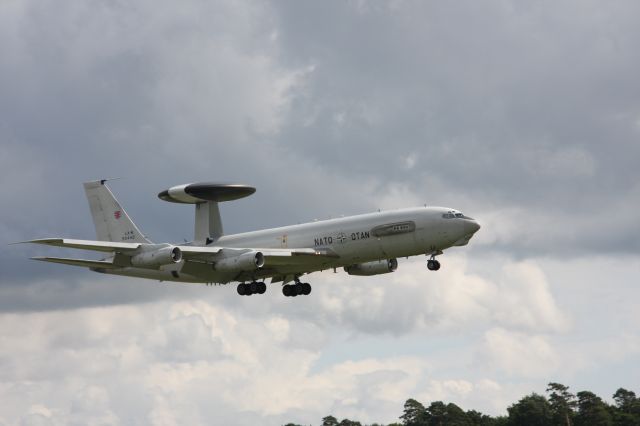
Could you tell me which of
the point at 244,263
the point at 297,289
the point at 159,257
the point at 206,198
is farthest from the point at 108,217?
the point at 244,263

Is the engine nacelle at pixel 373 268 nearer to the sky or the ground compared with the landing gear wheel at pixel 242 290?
nearer to the sky

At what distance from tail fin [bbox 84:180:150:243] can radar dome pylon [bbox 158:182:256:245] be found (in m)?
5.46

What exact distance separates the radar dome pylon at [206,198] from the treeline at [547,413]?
7123 cm

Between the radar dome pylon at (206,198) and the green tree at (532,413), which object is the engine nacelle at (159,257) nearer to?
the radar dome pylon at (206,198)

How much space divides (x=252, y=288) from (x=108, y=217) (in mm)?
17645

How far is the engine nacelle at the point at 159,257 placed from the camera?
3253 inches

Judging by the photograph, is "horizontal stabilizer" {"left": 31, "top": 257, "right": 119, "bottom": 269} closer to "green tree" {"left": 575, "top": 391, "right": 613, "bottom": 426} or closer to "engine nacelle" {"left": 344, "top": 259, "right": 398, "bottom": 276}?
"engine nacelle" {"left": 344, "top": 259, "right": 398, "bottom": 276}

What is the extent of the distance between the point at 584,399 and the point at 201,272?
80.3 m

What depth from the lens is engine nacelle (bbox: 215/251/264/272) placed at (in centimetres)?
8444

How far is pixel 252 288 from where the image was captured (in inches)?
3511

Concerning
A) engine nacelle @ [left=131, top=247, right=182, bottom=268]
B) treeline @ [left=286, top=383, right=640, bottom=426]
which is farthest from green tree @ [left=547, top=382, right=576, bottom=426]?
engine nacelle @ [left=131, top=247, right=182, bottom=268]

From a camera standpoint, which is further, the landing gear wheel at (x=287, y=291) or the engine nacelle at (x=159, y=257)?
the landing gear wheel at (x=287, y=291)

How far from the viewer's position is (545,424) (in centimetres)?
15238

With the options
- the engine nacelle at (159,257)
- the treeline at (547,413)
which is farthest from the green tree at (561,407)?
the engine nacelle at (159,257)
